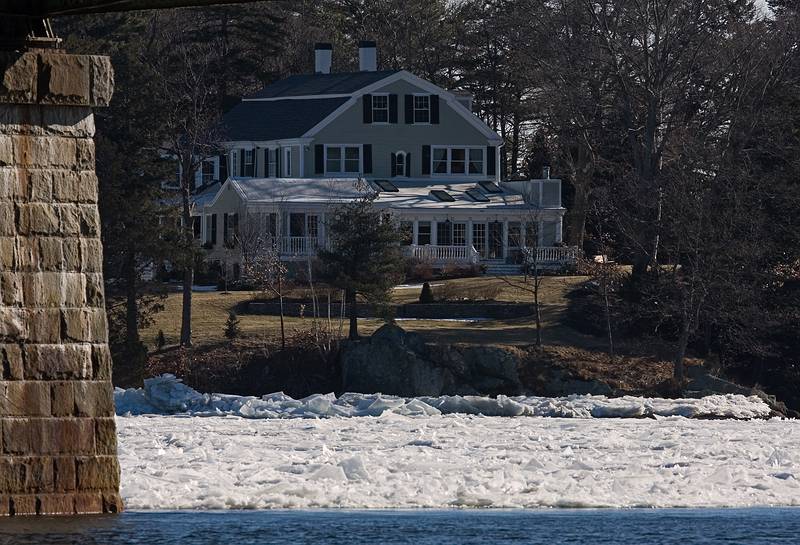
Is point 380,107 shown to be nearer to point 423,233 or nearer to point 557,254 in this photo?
point 423,233

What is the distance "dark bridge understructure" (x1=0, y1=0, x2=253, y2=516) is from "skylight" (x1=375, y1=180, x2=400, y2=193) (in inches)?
1874

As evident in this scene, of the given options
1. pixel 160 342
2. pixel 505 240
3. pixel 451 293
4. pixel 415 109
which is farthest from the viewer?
pixel 415 109

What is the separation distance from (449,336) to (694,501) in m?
24.7

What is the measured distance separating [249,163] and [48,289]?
54150mm

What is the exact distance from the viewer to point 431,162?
6756 cm

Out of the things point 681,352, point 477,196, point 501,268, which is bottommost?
point 681,352

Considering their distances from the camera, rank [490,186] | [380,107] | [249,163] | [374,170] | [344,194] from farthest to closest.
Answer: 1. [249,163]
2. [374,170]
3. [380,107]
4. [490,186]
5. [344,194]

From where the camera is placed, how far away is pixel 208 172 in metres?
72.9

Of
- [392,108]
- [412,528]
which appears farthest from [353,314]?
[412,528]

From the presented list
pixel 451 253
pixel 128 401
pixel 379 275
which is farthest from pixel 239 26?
pixel 128 401

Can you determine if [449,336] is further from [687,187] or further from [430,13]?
[430,13]

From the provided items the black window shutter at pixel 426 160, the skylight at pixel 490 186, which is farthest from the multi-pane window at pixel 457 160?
the skylight at pixel 490 186

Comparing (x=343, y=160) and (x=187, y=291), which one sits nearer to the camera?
(x=187, y=291)

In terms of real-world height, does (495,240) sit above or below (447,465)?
above
